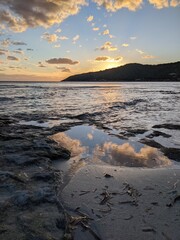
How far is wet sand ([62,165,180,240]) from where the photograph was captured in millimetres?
3055

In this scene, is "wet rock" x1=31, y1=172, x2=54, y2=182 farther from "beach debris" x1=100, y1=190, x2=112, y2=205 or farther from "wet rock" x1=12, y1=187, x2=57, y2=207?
"beach debris" x1=100, y1=190, x2=112, y2=205

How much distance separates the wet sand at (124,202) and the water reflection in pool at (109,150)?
571 millimetres

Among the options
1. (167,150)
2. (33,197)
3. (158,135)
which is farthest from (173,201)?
(158,135)

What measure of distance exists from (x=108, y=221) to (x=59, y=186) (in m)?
1.37

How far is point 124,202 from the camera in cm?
378

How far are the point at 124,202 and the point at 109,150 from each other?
3.00 meters

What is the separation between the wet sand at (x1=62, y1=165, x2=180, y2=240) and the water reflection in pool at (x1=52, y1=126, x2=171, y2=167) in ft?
1.87

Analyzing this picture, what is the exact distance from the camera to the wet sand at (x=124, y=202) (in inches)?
120

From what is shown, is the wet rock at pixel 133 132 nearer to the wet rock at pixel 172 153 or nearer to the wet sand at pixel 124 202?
the wet rock at pixel 172 153

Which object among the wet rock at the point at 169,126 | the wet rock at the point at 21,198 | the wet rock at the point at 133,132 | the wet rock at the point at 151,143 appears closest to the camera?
the wet rock at the point at 21,198

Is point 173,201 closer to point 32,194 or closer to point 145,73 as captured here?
point 32,194

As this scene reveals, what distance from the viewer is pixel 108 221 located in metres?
3.27

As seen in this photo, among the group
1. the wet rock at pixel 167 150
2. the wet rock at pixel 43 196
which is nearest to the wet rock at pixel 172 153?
the wet rock at pixel 167 150

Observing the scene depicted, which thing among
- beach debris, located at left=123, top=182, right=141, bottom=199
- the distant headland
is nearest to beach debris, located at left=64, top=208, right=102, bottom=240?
beach debris, located at left=123, top=182, right=141, bottom=199
